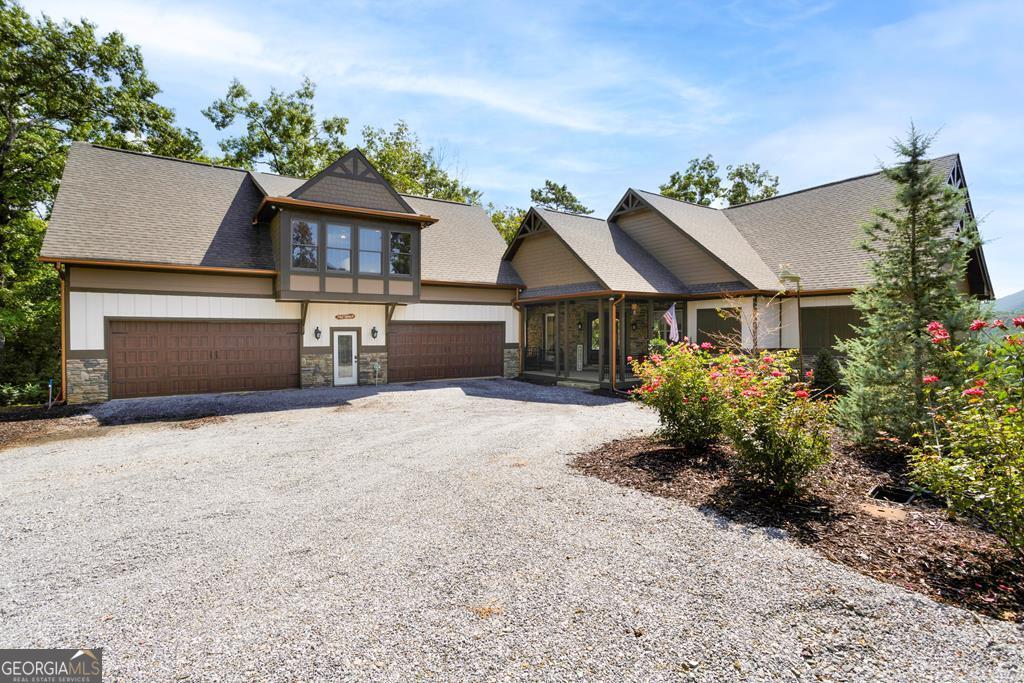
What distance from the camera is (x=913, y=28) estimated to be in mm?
7641

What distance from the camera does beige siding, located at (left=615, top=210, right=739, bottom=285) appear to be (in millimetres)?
15419

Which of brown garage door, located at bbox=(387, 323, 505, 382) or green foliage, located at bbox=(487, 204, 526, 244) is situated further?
green foliage, located at bbox=(487, 204, 526, 244)

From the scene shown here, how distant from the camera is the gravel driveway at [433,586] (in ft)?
9.12

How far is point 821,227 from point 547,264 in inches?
354

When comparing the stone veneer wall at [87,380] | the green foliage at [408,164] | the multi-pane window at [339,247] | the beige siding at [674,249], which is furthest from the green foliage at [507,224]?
the stone veneer wall at [87,380]

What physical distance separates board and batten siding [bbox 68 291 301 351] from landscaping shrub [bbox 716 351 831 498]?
12.7m

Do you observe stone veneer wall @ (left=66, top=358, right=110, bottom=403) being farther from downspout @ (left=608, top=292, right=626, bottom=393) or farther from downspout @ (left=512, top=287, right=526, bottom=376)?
downspout @ (left=608, top=292, right=626, bottom=393)

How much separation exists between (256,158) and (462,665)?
2902 cm

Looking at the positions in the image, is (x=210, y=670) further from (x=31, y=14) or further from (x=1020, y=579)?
(x=31, y=14)

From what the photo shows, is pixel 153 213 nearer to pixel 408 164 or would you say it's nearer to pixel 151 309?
pixel 151 309

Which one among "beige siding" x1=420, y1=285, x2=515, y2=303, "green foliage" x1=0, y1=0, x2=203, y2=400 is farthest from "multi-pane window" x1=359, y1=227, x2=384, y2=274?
"green foliage" x1=0, y1=0, x2=203, y2=400

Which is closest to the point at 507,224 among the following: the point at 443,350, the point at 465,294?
the point at 465,294

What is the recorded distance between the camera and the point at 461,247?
1830cm

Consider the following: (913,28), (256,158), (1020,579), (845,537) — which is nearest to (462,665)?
(845,537)
